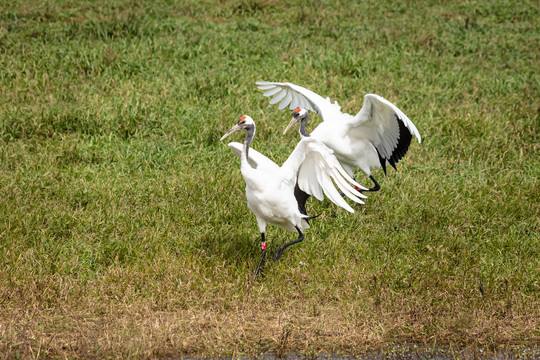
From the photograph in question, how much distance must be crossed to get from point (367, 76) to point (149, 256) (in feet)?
16.0

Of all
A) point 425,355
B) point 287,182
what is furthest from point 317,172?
point 425,355

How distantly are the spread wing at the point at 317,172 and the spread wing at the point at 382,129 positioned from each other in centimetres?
92

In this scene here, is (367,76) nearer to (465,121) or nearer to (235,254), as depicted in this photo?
(465,121)

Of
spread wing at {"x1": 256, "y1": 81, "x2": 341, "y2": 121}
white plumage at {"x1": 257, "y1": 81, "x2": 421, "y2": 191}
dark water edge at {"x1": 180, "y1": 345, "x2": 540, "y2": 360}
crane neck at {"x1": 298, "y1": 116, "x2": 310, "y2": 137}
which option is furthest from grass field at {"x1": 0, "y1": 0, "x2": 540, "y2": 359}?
crane neck at {"x1": 298, "y1": 116, "x2": 310, "y2": 137}

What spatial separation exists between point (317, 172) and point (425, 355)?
1.49 metres

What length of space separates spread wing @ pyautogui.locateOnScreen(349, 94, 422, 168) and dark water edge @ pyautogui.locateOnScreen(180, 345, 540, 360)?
193 cm

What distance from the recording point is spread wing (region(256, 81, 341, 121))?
6.25 m

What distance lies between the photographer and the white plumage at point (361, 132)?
5695mm

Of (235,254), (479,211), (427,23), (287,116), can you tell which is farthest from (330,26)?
(235,254)

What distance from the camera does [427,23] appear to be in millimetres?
10836

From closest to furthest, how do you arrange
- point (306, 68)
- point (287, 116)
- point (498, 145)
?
point (498, 145) → point (287, 116) → point (306, 68)

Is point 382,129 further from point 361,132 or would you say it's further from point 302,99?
point 302,99

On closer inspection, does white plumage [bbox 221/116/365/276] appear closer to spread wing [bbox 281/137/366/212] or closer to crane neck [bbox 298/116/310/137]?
spread wing [bbox 281/137/366/212]

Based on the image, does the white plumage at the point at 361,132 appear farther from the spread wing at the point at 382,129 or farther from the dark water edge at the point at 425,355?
the dark water edge at the point at 425,355
